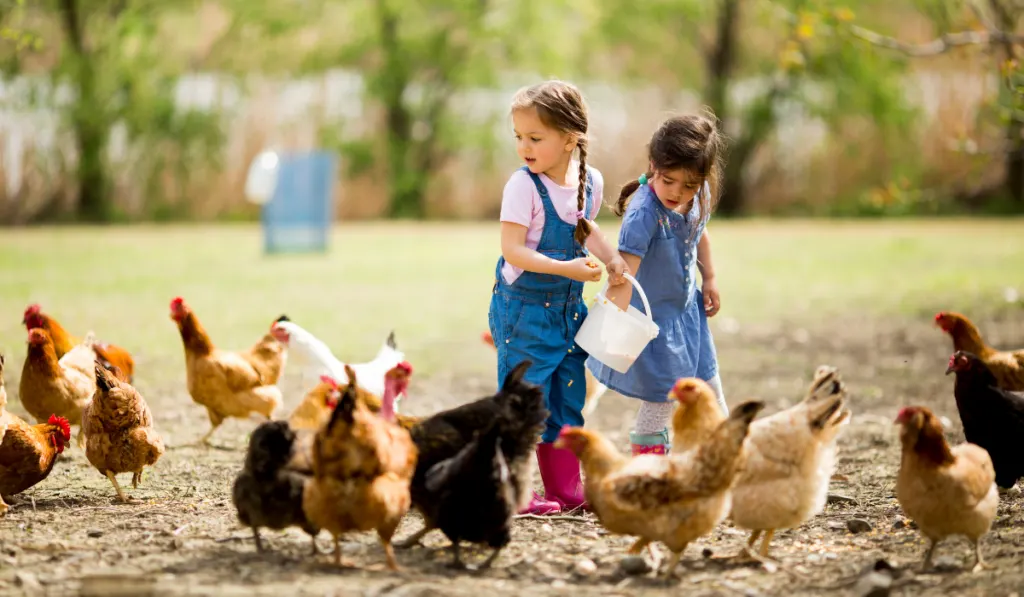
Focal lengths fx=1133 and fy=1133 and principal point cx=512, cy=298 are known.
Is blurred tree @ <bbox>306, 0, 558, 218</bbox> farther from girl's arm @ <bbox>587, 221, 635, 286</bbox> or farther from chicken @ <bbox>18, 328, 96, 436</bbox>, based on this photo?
girl's arm @ <bbox>587, 221, 635, 286</bbox>

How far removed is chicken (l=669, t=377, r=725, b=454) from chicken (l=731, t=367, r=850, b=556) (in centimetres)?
17

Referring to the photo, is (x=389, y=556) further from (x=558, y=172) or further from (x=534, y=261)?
(x=558, y=172)

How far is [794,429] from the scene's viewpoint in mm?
4391

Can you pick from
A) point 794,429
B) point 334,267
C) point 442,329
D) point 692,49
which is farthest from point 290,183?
point 794,429

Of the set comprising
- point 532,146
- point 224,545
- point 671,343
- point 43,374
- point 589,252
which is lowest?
point 224,545

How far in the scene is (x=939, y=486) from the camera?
4.21m

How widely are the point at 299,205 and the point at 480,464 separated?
14.3 meters

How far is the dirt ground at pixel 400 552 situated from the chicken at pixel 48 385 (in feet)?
1.05

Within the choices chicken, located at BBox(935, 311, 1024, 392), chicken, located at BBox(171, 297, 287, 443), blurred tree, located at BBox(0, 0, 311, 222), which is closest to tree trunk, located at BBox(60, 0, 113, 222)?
blurred tree, located at BBox(0, 0, 311, 222)

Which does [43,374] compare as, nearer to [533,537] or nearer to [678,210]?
[533,537]

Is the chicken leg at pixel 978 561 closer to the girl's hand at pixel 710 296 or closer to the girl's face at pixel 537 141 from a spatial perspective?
the girl's hand at pixel 710 296

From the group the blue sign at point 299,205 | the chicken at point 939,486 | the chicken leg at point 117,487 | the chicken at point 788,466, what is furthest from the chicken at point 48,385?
the blue sign at point 299,205

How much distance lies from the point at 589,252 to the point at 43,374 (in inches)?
119

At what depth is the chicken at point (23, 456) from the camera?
4.99 m
